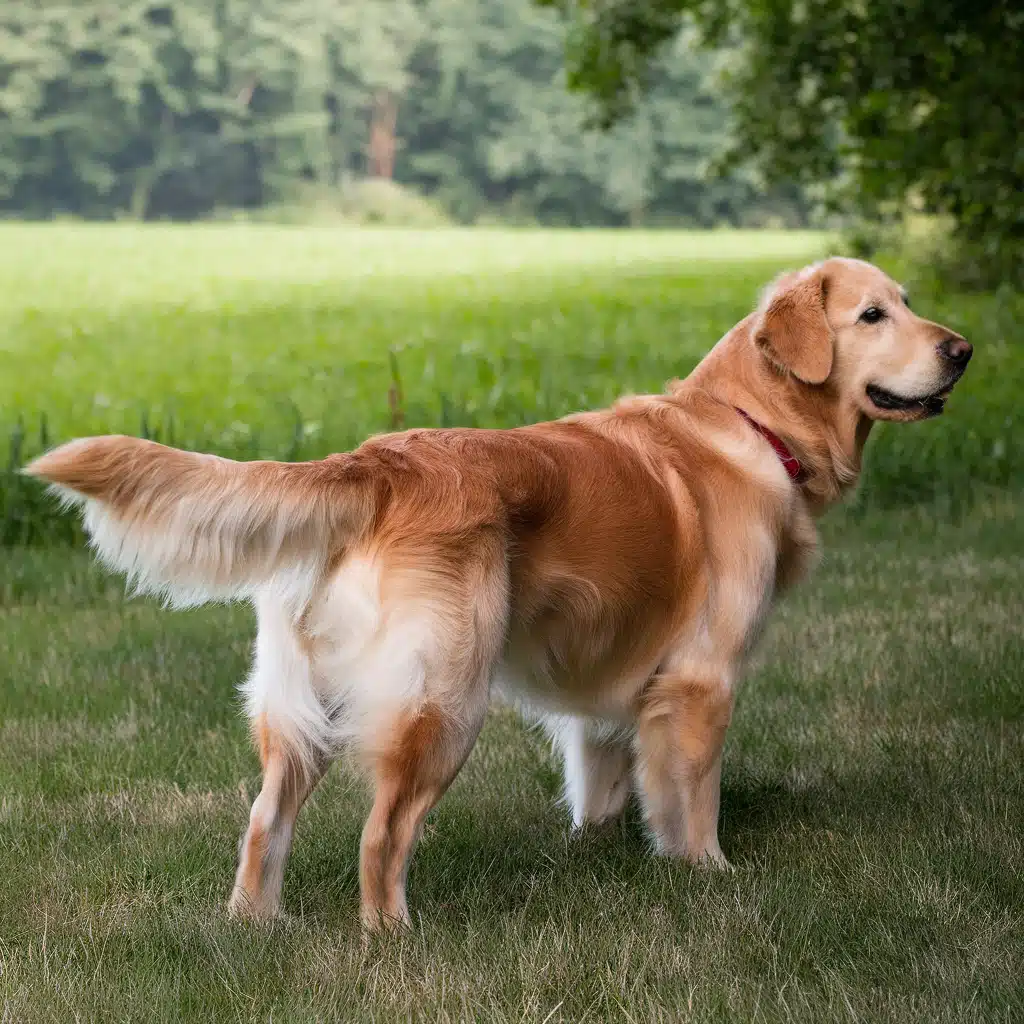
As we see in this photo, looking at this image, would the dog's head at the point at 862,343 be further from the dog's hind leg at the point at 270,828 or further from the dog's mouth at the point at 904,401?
the dog's hind leg at the point at 270,828

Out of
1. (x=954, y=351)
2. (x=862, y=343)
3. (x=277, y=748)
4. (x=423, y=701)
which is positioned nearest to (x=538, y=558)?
(x=423, y=701)

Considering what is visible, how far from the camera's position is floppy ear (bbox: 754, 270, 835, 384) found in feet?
12.2

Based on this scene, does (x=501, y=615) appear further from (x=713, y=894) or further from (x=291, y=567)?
(x=713, y=894)

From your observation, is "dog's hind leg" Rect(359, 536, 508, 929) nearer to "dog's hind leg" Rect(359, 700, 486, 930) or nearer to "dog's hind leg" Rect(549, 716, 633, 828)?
"dog's hind leg" Rect(359, 700, 486, 930)

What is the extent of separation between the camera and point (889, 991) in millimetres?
2746

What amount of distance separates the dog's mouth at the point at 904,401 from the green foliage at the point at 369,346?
4267 millimetres

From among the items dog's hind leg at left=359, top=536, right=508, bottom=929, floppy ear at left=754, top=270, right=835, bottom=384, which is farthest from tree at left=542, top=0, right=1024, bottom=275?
dog's hind leg at left=359, top=536, right=508, bottom=929

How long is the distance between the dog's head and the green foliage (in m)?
4.29

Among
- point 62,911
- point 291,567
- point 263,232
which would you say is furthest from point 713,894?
point 263,232

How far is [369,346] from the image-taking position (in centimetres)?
1477

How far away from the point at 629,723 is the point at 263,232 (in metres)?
35.7

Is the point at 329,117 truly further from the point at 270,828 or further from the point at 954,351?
the point at 270,828

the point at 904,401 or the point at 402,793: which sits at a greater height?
the point at 904,401

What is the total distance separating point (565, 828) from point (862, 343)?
1.60 m
